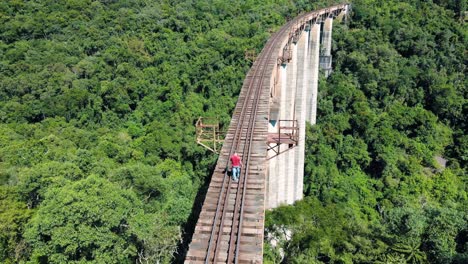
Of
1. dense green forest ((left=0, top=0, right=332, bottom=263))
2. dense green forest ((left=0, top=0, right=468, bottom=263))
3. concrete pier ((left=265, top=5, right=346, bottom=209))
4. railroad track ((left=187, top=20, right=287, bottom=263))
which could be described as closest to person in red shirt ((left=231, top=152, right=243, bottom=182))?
railroad track ((left=187, top=20, right=287, bottom=263))

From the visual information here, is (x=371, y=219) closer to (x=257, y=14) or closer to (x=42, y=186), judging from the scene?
(x=42, y=186)

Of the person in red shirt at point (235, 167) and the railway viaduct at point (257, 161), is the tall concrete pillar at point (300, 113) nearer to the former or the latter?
the railway viaduct at point (257, 161)

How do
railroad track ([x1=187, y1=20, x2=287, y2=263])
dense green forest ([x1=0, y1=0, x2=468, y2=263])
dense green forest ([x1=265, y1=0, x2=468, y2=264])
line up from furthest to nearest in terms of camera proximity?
dense green forest ([x1=265, y1=0, x2=468, y2=264]) → dense green forest ([x1=0, y1=0, x2=468, y2=263]) → railroad track ([x1=187, y1=20, x2=287, y2=263])

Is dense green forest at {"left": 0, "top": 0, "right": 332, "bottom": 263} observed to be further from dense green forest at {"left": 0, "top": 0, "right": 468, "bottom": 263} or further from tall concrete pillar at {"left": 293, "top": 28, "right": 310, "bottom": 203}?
tall concrete pillar at {"left": 293, "top": 28, "right": 310, "bottom": 203}

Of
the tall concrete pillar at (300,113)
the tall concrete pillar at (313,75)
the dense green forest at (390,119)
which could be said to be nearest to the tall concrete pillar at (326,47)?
the dense green forest at (390,119)

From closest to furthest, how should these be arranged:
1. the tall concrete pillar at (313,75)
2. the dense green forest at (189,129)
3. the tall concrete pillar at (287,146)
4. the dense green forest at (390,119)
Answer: the dense green forest at (189,129) → the tall concrete pillar at (287,146) → the dense green forest at (390,119) → the tall concrete pillar at (313,75)
